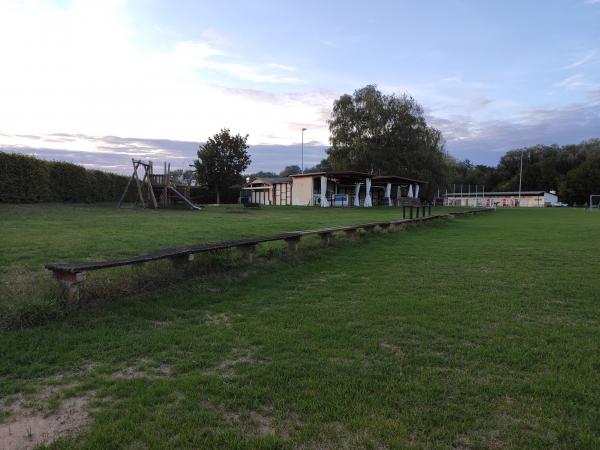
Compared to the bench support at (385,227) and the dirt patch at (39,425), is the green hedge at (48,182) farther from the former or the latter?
the dirt patch at (39,425)

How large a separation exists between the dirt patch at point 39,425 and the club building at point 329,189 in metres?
35.0

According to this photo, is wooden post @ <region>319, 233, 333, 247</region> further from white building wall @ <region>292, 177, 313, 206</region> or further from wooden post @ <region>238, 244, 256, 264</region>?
white building wall @ <region>292, 177, 313, 206</region>

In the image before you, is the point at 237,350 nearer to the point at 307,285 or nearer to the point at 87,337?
the point at 87,337

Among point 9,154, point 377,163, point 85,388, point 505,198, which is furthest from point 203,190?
point 505,198

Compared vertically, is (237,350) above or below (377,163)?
below

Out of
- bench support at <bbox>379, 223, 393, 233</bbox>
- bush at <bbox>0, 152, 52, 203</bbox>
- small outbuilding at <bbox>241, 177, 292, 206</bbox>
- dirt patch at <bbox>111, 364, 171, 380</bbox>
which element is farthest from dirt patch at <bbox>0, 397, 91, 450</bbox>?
small outbuilding at <bbox>241, 177, 292, 206</bbox>

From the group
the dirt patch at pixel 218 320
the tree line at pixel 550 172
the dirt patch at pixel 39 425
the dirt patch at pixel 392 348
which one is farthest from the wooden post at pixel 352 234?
the tree line at pixel 550 172

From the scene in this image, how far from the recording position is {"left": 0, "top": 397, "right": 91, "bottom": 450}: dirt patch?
7.86ft

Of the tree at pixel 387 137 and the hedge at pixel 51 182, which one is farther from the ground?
the tree at pixel 387 137

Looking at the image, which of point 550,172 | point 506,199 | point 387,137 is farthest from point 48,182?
point 550,172

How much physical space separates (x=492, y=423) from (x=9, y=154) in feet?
73.6

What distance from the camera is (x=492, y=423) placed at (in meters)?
2.53

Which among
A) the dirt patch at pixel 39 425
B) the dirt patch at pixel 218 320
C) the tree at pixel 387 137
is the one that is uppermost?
the tree at pixel 387 137

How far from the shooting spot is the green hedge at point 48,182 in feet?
63.5
